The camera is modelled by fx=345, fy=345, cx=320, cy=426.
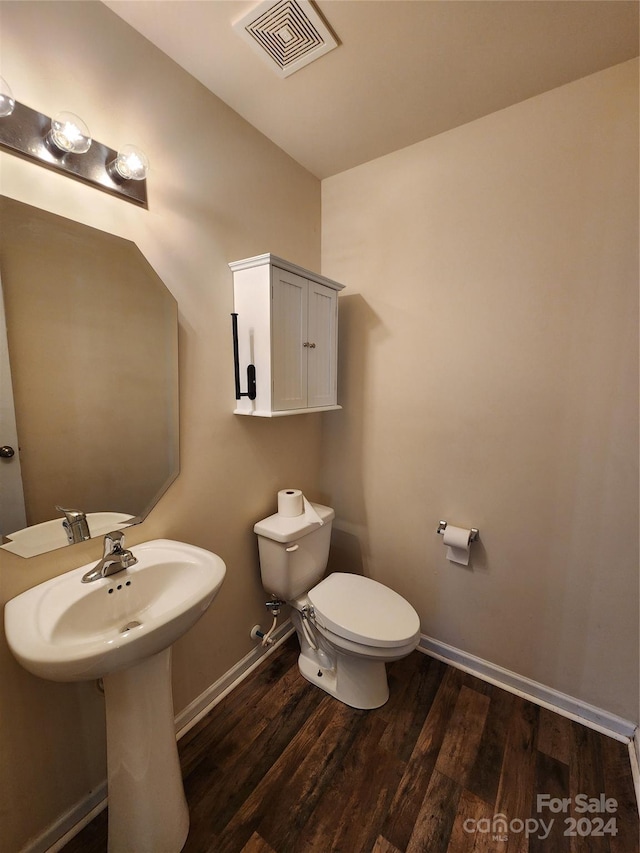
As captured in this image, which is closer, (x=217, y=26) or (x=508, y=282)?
(x=217, y=26)

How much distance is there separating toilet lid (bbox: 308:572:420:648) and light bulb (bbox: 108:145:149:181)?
1.68 m

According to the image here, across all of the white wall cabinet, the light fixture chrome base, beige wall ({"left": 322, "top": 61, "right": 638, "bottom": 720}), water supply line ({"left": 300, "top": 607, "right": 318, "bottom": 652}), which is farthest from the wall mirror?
beige wall ({"left": 322, "top": 61, "right": 638, "bottom": 720})

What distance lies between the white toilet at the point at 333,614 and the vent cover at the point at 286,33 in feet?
5.68

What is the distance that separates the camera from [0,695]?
899 millimetres

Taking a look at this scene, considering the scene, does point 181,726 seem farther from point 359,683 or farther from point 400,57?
point 400,57

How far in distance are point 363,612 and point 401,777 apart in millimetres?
533

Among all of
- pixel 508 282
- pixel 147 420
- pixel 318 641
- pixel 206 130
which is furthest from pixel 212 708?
pixel 206 130

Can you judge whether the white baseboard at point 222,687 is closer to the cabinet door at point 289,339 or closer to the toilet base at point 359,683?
the toilet base at point 359,683

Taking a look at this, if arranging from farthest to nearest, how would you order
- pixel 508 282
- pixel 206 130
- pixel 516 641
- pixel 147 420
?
pixel 516 641 → pixel 508 282 → pixel 206 130 → pixel 147 420

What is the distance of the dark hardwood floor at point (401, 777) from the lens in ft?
3.52

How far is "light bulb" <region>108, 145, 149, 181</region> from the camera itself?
1.02 m

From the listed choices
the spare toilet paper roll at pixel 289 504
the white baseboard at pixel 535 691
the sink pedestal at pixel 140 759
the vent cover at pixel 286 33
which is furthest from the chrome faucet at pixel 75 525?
the white baseboard at pixel 535 691

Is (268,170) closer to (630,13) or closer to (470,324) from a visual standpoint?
(470,324)

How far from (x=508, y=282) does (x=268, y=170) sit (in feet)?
3.84
